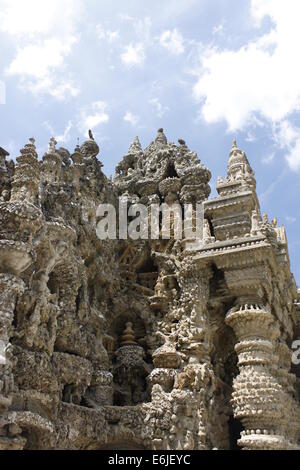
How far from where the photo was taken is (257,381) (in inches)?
473

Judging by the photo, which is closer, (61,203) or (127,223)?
(61,203)

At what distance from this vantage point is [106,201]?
634 inches

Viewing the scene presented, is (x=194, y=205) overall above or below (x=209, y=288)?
above

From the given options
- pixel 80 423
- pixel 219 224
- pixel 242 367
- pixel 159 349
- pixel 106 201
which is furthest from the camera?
pixel 106 201

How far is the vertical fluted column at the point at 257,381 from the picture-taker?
11.6 metres

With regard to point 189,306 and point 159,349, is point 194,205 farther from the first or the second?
point 159,349

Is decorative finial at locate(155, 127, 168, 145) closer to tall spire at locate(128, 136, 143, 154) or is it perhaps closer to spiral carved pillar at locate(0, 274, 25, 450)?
tall spire at locate(128, 136, 143, 154)

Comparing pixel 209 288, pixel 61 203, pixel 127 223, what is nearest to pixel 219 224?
pixel 209 288

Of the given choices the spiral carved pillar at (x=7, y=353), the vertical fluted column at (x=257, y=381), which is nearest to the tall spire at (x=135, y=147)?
the vertical fluted column at (x=257, y=381)

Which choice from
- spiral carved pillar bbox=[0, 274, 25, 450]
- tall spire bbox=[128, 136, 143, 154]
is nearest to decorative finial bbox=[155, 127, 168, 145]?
tall spire bbox=[128, 136, 143, 154]

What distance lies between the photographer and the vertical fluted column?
11.6 m

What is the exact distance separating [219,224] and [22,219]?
6.13 meters

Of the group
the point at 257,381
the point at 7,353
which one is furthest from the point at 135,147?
the point at 7,353

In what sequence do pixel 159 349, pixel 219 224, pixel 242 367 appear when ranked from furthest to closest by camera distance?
pixel 219 224 → pixel 159 349 → pixel 242 367
